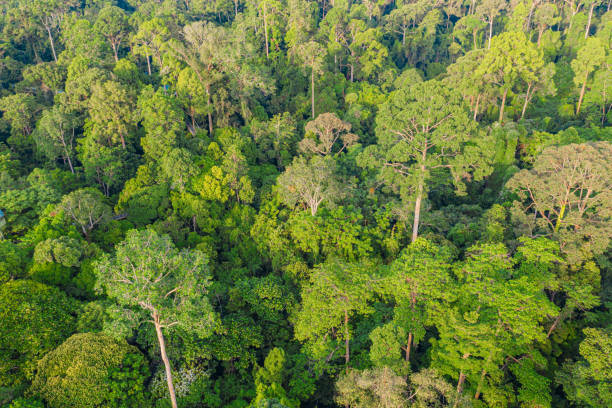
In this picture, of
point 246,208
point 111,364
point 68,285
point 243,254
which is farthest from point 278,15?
point 111,364

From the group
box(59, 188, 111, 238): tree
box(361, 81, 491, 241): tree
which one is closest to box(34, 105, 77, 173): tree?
box(59, 188, 111, 238): tree

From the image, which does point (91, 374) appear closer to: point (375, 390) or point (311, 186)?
point (375, 390)

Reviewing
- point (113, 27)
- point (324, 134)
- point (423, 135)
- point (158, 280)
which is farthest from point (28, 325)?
point (113, 27)

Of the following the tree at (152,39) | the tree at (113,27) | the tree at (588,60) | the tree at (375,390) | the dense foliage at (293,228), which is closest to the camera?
the tree at (375,390)

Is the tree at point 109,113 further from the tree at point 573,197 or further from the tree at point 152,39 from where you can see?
the tree at point 573,197

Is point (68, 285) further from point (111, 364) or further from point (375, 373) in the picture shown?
point (375, 373)

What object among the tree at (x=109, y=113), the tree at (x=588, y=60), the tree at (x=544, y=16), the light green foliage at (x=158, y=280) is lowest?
the light green foliage at (x=158, y=280)

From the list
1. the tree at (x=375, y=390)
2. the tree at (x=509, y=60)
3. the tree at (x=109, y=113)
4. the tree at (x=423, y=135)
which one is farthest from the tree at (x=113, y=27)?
the tree at (x=375, y=390)
